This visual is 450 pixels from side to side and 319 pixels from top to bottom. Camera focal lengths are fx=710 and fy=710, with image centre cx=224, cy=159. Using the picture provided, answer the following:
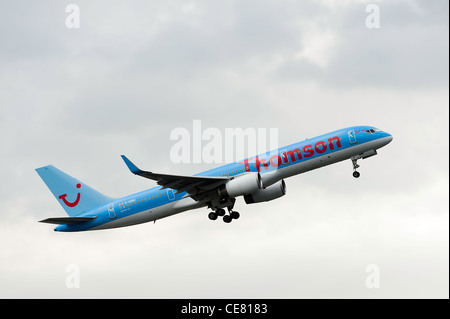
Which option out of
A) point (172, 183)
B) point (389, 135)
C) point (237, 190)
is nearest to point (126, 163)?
point (172, 183)

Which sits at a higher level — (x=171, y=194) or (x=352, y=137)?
(x=352, y=137)

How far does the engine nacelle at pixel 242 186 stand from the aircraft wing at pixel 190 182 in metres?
0.62

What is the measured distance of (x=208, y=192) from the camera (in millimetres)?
57281

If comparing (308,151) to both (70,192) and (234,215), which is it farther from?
(70,192)

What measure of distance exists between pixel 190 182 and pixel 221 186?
271cm

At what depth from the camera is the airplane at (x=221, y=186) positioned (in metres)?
54.7

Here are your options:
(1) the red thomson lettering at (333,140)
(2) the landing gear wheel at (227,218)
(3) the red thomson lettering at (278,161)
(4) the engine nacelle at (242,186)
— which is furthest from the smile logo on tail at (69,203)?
(1) the red thomson lettering at (333,140)

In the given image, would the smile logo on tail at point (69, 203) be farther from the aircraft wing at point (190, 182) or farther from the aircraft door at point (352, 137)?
the aircraft door at point (352, 137)

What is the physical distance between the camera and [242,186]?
55.1 metres

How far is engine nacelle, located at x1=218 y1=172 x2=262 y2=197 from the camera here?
54.7 m

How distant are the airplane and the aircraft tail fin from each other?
0.30 ft

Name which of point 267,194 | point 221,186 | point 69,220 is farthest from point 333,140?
point 69,220
